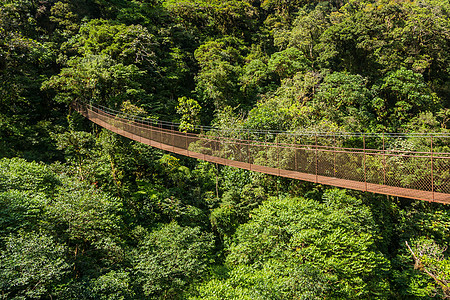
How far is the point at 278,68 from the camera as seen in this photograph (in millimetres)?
14203

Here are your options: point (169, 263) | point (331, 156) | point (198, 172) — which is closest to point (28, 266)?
point (169, 263)

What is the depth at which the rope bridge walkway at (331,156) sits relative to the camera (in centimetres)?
443

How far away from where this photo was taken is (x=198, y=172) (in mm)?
11445

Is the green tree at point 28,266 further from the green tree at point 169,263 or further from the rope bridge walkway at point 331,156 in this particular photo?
the rope bridge walkway at point 331,156

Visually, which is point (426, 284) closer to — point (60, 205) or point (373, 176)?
point (373, 176)

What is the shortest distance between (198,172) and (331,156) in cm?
582

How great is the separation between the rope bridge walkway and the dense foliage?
0.61 m

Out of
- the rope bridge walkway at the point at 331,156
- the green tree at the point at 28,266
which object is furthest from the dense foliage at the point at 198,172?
the rope bridge walkway at the point at 331,156

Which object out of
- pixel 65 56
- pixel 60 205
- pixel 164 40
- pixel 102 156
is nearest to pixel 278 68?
pixel 164 40

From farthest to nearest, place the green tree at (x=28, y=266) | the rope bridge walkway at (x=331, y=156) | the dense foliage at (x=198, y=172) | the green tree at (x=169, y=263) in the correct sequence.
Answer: the green tree at (x=169, y=263) < the dense foliage at (x=198, y=172) < the green tree at (x=28, y=266) < the rope bridge walkway at (x=331, y=156)

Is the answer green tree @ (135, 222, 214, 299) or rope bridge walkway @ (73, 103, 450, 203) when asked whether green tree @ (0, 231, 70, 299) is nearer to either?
green tree @ (135, 222, 214, 299)

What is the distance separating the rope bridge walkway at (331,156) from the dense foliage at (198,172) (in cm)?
61

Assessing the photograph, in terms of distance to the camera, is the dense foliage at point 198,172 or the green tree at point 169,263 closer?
the dense foliage at point 198,172

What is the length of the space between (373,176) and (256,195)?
16.1 ft
